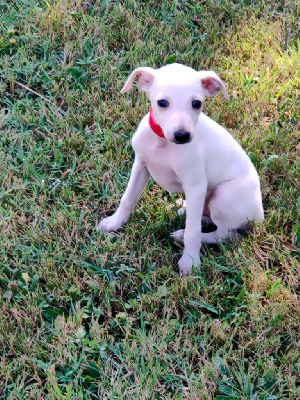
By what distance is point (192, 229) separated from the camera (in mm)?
3609

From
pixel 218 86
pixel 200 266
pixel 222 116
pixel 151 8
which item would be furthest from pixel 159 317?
pixel 151 8

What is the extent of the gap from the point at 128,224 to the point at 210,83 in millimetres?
1090

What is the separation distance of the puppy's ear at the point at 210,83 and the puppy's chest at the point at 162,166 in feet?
1.33

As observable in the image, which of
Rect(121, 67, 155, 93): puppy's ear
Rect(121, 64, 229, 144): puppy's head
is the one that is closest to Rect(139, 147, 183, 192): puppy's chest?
Rect(121, 64, 229, 144): puppy's head

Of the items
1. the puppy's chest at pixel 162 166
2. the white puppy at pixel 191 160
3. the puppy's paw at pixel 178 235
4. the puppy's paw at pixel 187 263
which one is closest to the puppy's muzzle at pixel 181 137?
the white puppy at pixel 191 160

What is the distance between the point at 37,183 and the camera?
4.29 m

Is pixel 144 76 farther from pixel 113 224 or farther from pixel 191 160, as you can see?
pixel 113 224

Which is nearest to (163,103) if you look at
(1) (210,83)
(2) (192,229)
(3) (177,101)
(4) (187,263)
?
(3) (177,101)

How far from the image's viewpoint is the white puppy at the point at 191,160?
126 inches

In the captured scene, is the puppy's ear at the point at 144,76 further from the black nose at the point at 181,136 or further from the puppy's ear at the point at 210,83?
the black nose at the point at 181,136

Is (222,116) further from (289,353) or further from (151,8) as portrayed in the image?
(289,353)

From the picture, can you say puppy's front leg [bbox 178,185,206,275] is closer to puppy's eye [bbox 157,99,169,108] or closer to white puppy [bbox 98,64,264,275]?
white puppy [bbox 98,64,264,275]

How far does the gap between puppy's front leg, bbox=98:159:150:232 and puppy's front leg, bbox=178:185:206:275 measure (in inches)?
17.1

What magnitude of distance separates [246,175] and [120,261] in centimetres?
→ 92
